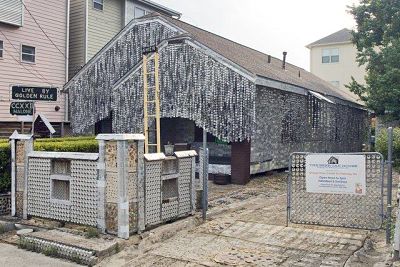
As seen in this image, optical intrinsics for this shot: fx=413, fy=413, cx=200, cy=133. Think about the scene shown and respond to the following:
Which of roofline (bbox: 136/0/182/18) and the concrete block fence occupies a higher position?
roofline (bbox: 136/0/182/18)

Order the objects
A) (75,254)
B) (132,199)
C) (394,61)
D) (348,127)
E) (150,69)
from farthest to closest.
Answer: (348,127)
(394,61)
(150,69)
(132,199)
(75,254)

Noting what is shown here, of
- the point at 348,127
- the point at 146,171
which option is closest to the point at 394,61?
the point at 348,127

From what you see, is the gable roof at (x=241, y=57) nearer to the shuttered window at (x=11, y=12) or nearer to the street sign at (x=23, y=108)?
the shuttered window at (x=11, y=12)

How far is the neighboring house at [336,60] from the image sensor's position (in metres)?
41.5

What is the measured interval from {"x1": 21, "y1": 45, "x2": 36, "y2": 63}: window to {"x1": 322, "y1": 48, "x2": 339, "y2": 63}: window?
101ft

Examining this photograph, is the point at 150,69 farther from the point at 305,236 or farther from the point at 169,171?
the point at 305,236

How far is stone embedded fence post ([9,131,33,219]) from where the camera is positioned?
360 inches

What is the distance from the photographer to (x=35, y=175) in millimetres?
9016

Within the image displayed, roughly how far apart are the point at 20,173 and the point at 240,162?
8173 millimetres

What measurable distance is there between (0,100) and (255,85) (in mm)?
12077

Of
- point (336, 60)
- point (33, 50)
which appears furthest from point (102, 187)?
point (336, 60)

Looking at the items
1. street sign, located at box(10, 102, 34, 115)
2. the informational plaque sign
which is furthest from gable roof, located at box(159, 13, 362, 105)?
street sign, located at box(10, 102, 34, 115)

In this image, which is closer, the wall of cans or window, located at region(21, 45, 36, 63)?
the wall of cans

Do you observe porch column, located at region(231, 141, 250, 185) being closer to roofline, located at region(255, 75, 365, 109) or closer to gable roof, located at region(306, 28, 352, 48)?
roofline, located at region(255, 75, 365, 109)
